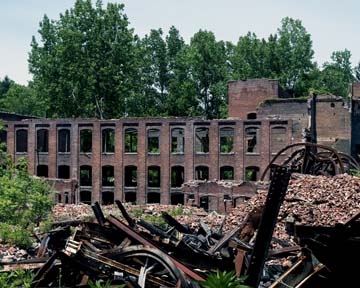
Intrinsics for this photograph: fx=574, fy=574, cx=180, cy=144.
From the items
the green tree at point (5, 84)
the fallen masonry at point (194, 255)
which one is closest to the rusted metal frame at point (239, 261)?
the fallen masonry at point (194, 255)

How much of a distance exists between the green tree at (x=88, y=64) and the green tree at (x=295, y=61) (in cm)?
1717

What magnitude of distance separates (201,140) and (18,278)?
109 feet

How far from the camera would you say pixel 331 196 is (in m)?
16.8

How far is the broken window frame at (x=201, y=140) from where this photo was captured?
3836cm

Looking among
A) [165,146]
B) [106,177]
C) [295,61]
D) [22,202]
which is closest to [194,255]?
[22,202]

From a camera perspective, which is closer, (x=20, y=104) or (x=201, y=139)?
(x=201, y=139)

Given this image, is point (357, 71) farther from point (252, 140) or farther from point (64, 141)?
point (64, 141)

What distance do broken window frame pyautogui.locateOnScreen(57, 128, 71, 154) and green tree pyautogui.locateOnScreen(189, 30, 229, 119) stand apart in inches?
760

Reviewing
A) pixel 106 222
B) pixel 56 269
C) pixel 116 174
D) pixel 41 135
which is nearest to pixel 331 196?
pixel 106 222

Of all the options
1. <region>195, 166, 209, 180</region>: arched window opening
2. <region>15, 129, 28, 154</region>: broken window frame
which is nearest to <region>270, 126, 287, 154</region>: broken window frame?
<region>195, 166, 209, 180</region>: arched window opening

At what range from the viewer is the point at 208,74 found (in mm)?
58062

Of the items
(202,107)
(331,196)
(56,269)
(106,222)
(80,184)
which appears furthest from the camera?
(202,107)

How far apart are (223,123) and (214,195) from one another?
609 centimetres

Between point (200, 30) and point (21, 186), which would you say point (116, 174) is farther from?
point (200, 30)
